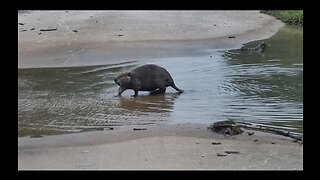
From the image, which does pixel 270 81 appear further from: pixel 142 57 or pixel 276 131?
pixel 142 57

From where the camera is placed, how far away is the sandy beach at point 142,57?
256 inches

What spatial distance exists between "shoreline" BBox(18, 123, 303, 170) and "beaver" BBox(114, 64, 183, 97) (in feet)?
8.28

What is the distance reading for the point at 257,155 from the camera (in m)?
6.79

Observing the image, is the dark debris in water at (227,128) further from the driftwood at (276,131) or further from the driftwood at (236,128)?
the driftwood at (276,131)

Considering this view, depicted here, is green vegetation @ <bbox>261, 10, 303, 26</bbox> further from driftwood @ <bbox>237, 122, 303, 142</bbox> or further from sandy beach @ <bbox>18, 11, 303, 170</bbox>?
driftwood @ <bbox>237, 122, 303, 142</bbox>

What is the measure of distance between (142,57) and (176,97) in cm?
540

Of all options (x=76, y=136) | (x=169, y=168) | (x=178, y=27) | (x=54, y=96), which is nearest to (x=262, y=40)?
(x=178, y=27)

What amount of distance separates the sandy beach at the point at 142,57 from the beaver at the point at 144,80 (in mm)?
2502

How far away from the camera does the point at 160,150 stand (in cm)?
705

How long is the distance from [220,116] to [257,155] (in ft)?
7.83

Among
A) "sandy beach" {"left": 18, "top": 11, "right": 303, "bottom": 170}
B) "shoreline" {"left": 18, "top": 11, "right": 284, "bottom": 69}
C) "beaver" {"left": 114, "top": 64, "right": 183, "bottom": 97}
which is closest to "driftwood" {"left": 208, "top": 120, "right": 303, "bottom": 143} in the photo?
"sandy beach" {"left": 18, "top": 11, "right": 303, "bottom": 170}

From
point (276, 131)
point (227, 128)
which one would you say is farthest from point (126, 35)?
point (276, 131)

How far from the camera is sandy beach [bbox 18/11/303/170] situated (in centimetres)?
650
